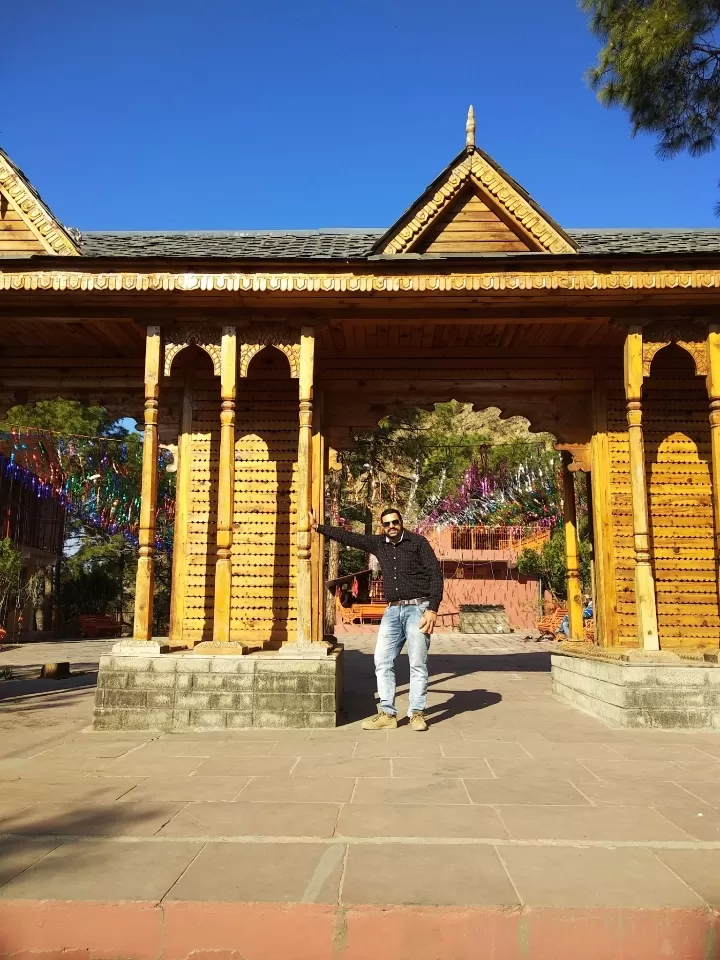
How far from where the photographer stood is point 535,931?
8.35 feet

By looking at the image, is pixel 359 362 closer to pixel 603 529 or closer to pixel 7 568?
pixel 603 529

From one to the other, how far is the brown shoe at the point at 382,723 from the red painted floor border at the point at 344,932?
3723mm

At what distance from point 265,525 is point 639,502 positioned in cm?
426

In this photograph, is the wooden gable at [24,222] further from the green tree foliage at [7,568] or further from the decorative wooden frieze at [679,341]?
the green tree foliage at [7,568]

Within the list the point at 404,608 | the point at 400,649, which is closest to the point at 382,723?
the point at 400,649

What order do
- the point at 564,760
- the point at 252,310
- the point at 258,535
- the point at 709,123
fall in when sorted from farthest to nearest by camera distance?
the point at 709,123 → the point at 258,535 → the point at 252,310 → the point at 564,760

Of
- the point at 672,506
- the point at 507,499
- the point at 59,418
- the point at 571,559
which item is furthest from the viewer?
the point at 507,499

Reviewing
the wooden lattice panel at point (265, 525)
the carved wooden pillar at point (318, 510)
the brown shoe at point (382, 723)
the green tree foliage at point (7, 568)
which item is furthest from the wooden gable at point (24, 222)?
the green tree foliage at point (7, 568)

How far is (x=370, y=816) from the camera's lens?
3713mm

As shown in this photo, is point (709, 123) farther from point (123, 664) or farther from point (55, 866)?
point (55, 866)

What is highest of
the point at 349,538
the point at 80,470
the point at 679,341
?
the point at 80,470

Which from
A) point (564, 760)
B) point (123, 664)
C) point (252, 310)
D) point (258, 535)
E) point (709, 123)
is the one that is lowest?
point (564, 760)

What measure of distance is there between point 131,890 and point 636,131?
14.3 meters

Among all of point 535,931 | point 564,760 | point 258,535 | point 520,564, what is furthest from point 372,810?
point 520,564
